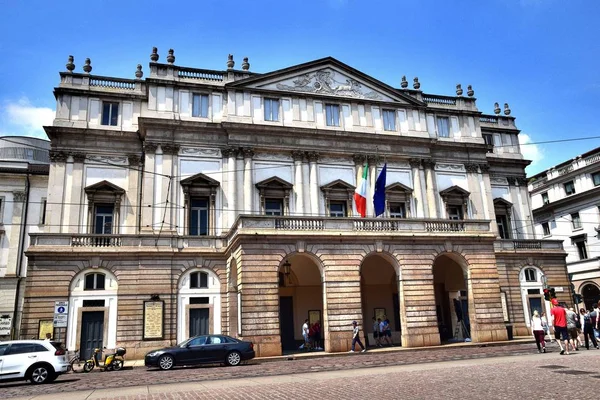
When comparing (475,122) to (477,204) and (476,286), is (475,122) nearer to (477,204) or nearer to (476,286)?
(477,204)

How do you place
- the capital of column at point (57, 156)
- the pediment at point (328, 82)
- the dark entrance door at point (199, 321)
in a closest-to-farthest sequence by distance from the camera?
1. the dark entrance door at point (199, 321)
2. the capital of column at point (57, 156)
3. the pediment at point (328, 82)

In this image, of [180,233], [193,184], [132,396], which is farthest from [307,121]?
[132,396]

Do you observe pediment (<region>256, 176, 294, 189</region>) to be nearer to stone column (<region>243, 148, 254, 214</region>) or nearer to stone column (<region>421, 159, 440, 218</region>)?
stone column (<region>243, 148, 254, 214</region>)

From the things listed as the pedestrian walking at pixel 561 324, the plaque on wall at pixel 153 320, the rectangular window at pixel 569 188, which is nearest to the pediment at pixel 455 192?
the pedestrian walking at pixel 561 324

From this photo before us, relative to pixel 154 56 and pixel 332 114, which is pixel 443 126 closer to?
pixel 332 114

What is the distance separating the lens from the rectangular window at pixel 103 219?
29.2m

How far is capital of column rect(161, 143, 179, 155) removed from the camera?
29953mm

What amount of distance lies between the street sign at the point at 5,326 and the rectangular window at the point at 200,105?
1917 centimetres

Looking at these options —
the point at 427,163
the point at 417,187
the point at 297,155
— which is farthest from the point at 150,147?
the point at 427,163

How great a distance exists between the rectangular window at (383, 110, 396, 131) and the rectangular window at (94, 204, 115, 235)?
18.7 metres

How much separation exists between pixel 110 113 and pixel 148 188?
5750 mm

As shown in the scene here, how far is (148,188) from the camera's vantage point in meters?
29.3

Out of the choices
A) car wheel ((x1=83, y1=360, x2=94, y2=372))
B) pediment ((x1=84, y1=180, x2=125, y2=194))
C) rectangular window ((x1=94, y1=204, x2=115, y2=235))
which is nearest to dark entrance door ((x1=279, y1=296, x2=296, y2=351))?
rectangular window ((x1=94, y1=204, x2=115, y2=235))

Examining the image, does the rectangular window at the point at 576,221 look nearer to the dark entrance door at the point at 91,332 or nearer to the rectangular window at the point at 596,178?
the rectangular window at the point at 596,178
